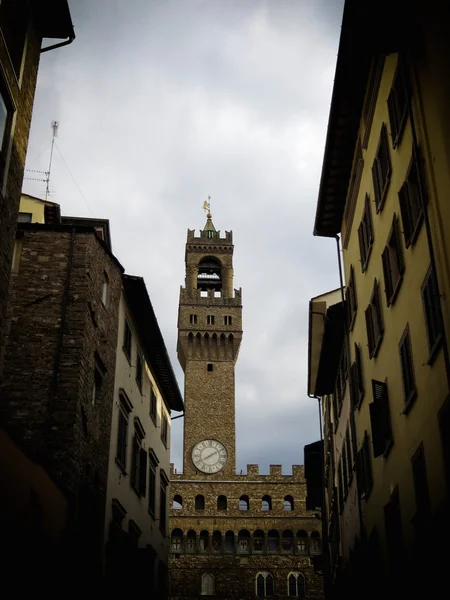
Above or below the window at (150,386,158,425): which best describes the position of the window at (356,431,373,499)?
below

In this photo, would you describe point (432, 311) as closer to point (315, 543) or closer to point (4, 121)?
point (4, 121)

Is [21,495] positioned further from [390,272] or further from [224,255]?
[224,255]

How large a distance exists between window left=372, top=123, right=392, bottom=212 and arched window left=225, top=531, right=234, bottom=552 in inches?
1688

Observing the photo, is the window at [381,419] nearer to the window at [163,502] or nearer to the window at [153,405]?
the window at [153,405]

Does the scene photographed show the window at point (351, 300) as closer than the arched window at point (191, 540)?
Yes

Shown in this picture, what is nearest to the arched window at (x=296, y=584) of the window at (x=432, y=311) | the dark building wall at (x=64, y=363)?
the dark building wall at (x=64, y=363)

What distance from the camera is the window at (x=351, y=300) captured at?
64.5 ft

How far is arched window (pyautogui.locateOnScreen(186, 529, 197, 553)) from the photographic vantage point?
53.8 meters

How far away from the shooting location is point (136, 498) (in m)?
22.9

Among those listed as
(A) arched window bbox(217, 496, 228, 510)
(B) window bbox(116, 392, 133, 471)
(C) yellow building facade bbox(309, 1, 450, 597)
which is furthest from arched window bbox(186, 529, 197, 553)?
(C) yellow building facade bbox(309, 1, 450, 597)

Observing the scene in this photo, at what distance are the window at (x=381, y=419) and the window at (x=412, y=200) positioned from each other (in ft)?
11.7

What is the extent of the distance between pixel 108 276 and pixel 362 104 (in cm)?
777

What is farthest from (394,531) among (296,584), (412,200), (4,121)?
(296,584)

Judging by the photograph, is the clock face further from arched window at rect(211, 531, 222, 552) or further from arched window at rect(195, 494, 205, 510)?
arched window at rect(211, 531, 222, 552)
